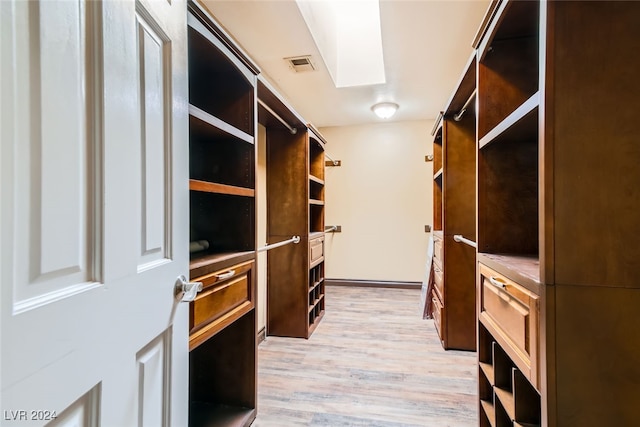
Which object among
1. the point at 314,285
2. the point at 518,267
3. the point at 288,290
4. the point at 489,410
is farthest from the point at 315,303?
the point at 518,267

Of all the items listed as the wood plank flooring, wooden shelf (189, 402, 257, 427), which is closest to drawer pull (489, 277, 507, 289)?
the wood plank flooring

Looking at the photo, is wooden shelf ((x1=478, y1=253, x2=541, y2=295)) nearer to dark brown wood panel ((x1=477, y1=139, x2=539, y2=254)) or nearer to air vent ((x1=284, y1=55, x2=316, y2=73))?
dark brown wood panel ((x1=477, y1=139, x2=539, y2=254))

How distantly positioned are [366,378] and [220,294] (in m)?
1.35

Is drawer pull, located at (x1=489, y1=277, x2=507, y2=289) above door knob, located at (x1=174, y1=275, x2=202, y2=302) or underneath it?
underneath

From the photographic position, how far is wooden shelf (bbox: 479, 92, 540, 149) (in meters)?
0.92

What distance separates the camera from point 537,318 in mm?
849

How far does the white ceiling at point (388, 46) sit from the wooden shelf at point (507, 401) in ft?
7.08

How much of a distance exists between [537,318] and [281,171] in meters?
2.28

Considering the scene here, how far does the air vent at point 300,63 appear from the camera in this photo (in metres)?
2.57

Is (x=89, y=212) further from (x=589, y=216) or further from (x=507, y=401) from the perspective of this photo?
(x=507, y=401)

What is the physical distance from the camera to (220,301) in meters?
1.34

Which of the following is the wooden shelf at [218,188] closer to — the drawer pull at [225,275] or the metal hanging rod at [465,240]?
the drawer pull at [225,275]

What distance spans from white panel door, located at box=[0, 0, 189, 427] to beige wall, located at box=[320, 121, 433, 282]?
13.1 ft

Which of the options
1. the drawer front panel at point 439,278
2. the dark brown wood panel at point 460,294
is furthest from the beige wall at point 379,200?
the dark brown wood panel at point 460,294
